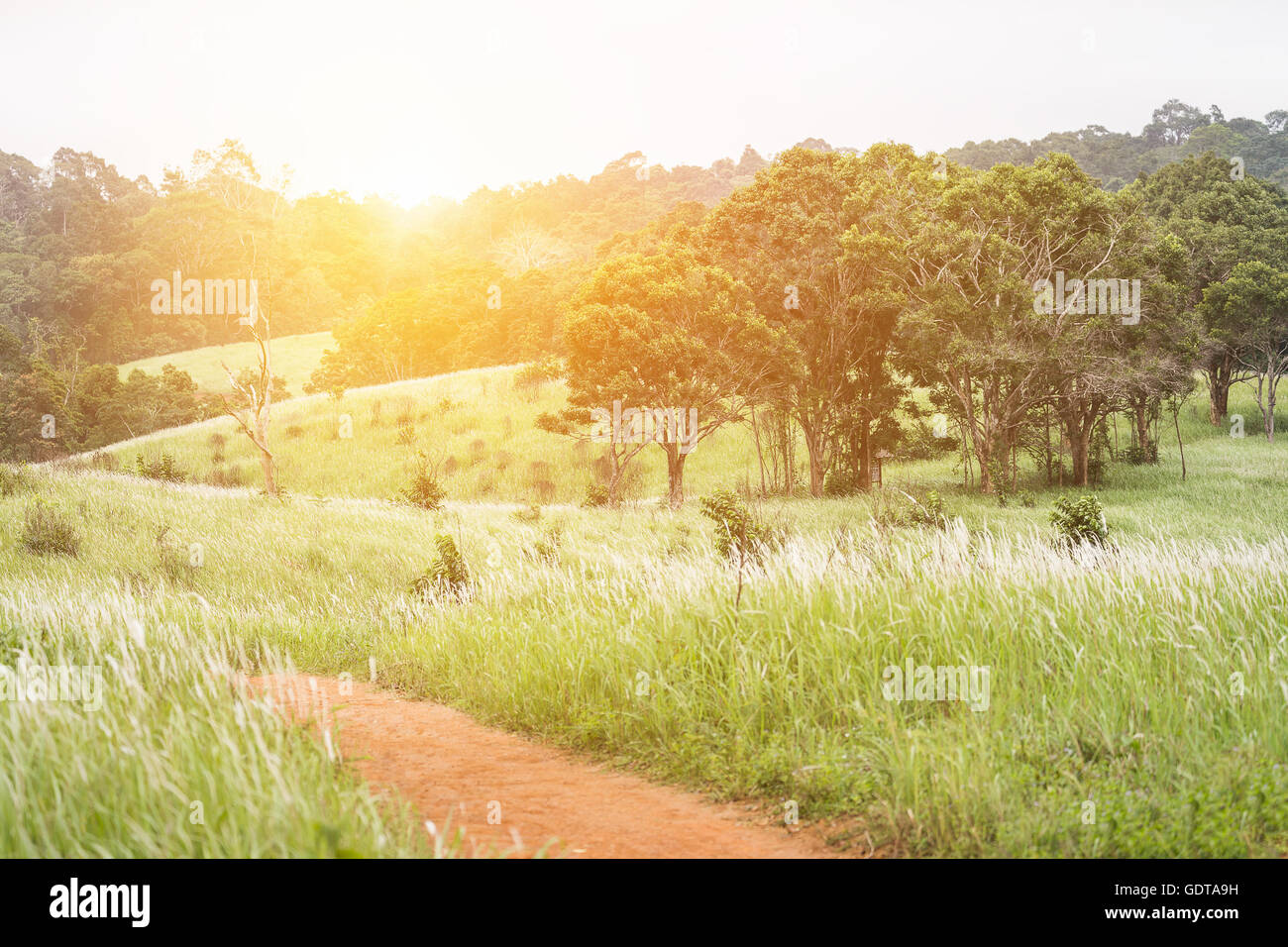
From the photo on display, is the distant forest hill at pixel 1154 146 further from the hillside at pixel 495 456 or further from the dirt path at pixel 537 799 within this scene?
the dirt path at pixel 537 799

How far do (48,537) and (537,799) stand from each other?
21.5 metres

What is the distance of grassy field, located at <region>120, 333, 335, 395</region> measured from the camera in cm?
8475

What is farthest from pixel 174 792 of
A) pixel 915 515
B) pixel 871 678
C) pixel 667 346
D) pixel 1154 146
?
pixel 1154 146

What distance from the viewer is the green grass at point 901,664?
5.06m

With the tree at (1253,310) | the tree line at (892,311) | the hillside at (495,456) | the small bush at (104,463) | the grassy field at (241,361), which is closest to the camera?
the tree line at (892,311)

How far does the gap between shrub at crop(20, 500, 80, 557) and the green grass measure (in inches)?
486

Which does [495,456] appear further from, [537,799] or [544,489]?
[537,799]

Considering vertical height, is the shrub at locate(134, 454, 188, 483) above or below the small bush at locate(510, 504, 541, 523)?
above

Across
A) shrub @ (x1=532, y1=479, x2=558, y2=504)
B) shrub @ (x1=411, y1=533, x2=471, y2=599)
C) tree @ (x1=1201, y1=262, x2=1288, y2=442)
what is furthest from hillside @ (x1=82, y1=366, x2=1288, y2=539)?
shrub @ (x1=411, y1=533, x2=471, y2=599)

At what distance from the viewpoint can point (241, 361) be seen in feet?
295

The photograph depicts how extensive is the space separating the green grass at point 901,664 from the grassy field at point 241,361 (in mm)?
77308

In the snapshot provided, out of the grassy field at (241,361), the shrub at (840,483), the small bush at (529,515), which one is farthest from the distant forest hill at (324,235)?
the small bush at (529,515)

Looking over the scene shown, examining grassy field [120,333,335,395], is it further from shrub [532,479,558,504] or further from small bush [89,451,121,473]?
shrub [532,479,558,504]
